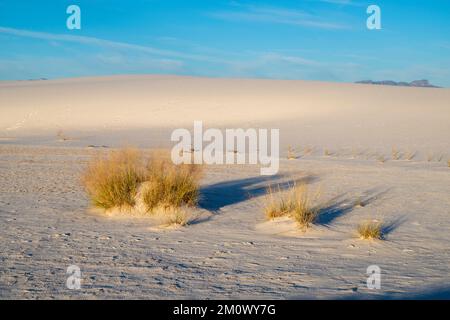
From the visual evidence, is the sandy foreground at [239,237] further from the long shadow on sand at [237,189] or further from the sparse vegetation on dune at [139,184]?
the sparse vegetation on dune at [139,184]

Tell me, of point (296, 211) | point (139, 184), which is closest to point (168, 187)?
point (139, 184)

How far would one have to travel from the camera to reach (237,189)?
1088 cm

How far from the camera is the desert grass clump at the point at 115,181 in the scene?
845cm

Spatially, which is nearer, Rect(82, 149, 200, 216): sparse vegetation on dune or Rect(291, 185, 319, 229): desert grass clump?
Rect(291, 185, 319, 229): desert grass clump

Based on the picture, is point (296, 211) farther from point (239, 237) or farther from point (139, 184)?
point (139, 184)

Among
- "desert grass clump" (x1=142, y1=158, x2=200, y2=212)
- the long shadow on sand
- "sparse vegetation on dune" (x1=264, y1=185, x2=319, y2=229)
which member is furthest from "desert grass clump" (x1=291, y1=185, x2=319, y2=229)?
"desert grass clump" (x1=142, y1=158, x2=200, y2=212)

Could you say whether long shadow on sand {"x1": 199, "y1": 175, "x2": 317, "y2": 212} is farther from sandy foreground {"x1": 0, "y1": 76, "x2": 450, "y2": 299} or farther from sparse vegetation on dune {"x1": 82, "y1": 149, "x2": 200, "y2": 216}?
sparse vegetation on dune {"x1": 82, "y1": 149, "x2": 200, "y2": 216}

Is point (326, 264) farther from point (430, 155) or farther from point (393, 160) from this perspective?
point (430, 155)

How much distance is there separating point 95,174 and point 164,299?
4.58 metres

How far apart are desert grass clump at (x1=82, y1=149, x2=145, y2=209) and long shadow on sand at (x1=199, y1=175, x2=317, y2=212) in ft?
4.12

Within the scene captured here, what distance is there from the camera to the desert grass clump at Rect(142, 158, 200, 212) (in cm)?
833

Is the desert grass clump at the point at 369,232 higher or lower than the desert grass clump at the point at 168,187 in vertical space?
lower

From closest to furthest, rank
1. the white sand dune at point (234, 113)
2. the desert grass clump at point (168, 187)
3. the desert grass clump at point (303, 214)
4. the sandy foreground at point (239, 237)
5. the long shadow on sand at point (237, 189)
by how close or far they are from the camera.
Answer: the sandy foreground at point (239, 237) < the desert grass clump at point (303, 214) < the desert grass clump at point (168, 187) < the long shadow on sand at point (237, 189) < the white sand dune at point (234, 113)

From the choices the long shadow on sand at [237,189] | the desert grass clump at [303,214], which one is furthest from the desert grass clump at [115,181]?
the desert grass clump at [303,214]
